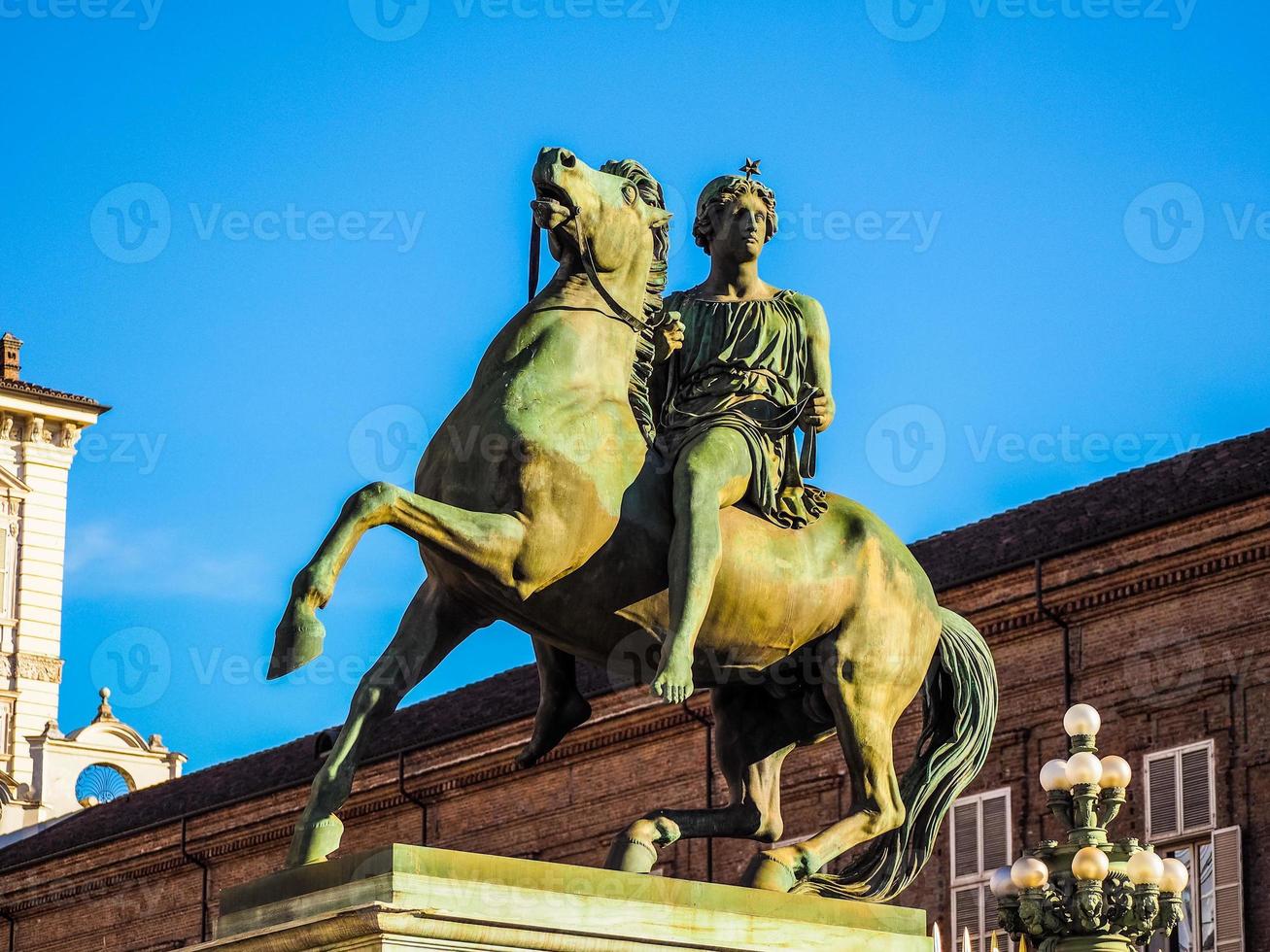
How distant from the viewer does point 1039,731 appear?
28.2 m

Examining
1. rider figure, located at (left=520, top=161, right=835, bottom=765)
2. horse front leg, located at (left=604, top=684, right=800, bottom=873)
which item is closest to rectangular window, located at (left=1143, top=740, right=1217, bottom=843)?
horse front leg, located at (left=604, top=684, right=800, bottom=873)

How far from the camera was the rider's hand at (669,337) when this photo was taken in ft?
29.2

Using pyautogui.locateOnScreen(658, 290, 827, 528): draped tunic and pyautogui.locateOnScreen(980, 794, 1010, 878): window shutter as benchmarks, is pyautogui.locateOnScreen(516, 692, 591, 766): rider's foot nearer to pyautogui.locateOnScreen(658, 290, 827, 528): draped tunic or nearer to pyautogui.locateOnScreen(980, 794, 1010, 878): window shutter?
pyautogui.locateOnScreen(658, 290, 827, 528): draped tunic

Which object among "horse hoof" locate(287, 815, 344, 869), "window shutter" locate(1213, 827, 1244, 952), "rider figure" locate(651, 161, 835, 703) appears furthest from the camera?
"window shutter" locate(1213, 827, 1244, 952)

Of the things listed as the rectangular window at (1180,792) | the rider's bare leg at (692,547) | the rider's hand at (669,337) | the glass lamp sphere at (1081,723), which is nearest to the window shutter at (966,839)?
the rectangular window at (1180,792)

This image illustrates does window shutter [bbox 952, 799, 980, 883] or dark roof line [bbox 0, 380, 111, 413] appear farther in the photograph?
dark roof line [bbox 0, 380, 111, 413]

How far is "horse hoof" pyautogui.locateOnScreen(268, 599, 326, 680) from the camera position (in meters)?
7.88

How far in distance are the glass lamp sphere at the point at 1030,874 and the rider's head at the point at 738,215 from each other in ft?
29.3

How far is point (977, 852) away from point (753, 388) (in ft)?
65.4

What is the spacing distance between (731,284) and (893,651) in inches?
50.9

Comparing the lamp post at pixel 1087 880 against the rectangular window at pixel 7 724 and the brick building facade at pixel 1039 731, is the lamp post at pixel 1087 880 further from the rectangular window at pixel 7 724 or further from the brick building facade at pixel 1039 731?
the rectangular window at pixel 7 724

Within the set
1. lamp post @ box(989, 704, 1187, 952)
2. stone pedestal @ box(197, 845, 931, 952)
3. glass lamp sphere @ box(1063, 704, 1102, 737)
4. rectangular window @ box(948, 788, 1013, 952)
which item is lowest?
stone pedestal @ box(197, 845, 931, 952)

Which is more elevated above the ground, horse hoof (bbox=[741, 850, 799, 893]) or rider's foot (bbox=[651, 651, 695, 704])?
rider's foot (bbox=[651, 651, 695, 704])

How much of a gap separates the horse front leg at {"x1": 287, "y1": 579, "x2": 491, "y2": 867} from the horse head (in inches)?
44.0
